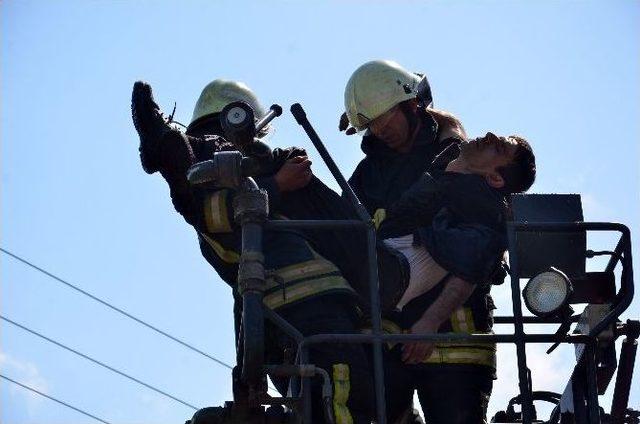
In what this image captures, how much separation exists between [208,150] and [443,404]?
187cm

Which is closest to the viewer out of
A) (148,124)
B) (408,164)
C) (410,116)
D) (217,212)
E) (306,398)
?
(306,398)

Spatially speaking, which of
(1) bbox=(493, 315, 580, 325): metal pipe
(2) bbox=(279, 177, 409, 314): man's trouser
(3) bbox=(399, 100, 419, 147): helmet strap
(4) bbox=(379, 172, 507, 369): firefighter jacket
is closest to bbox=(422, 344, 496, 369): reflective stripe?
(4) bbox=(379, 172, 507, 369): firefighter jacket

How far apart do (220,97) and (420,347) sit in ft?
7.11

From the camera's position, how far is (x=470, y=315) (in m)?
7.98

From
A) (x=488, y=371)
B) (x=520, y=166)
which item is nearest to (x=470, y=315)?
(x=488, y=371)

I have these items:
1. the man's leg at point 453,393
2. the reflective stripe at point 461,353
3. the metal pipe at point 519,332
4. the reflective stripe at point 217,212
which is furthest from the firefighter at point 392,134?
the metal pipe at point 519,332

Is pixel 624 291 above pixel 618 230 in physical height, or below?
below

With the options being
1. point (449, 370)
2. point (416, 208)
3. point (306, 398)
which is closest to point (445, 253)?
point (416, 208)

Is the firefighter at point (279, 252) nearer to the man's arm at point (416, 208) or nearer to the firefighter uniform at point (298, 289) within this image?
the firefighter uniform at point (298, 289)

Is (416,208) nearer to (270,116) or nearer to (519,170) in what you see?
(519,170)

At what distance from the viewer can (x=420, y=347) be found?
300 inches

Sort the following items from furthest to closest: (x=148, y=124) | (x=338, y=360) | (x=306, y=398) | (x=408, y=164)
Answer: (x=408, y=164), (x=148, y=124), (x=338, y=360), (x=306, y=398)

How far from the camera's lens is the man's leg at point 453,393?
759cm

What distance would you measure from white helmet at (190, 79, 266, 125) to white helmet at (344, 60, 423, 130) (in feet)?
2.04
